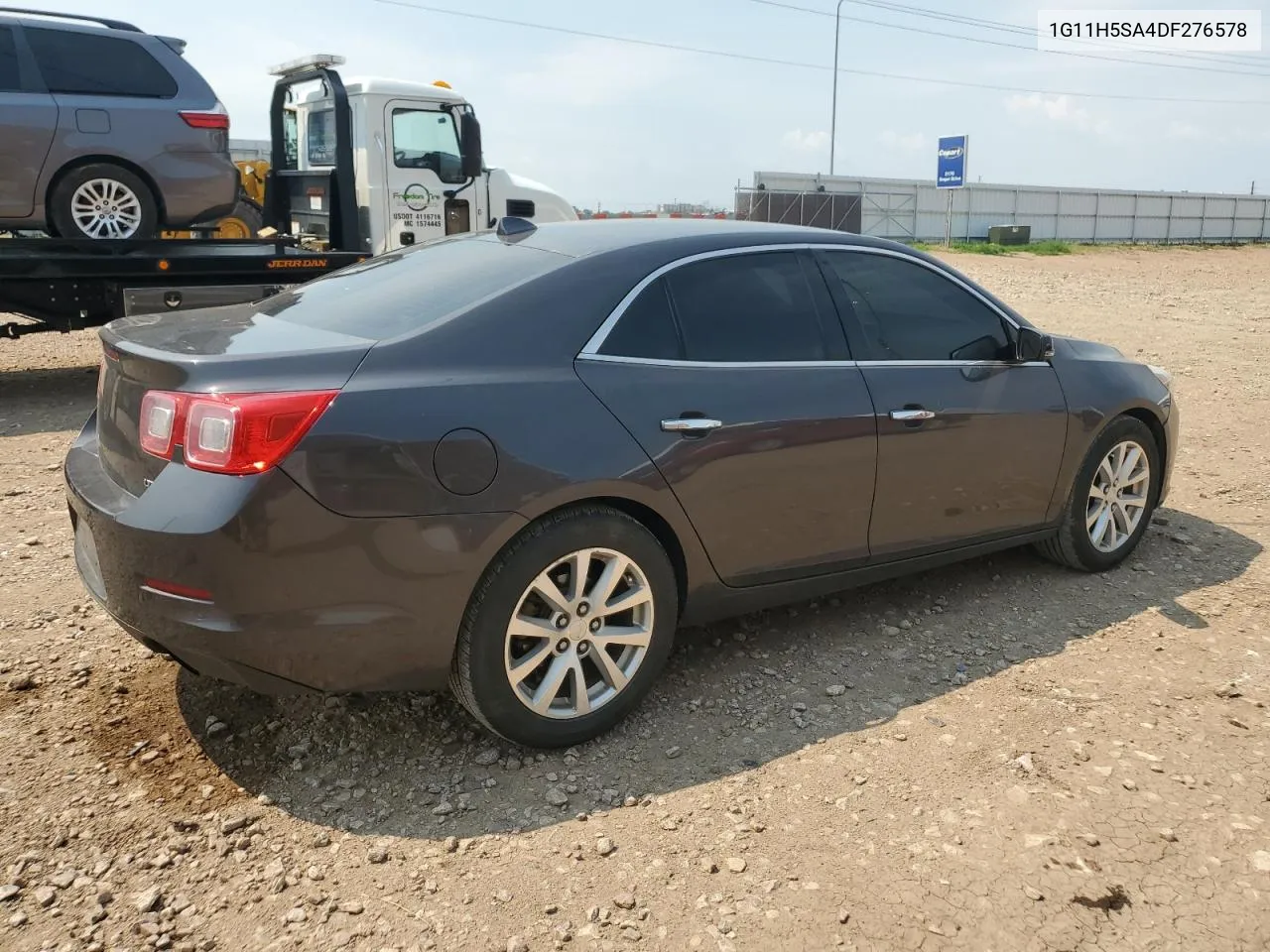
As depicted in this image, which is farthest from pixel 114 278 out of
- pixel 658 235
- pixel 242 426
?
pixel 242 426

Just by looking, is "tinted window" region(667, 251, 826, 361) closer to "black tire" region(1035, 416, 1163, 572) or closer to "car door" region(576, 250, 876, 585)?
"car door" region(576, 250, 876, 585)

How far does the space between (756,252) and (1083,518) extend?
2.08m

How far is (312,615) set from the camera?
9.14 ft

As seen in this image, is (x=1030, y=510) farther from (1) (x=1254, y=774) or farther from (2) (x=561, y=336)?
(2) (x=561, y=336)

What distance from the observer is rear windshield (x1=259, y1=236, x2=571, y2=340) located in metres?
3.22

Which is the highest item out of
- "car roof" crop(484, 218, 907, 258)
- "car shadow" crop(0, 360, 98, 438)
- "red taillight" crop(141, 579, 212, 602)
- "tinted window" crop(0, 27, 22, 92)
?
"tinted window" crop(0, 27, 22, 92)

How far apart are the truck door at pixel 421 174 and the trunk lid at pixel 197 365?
6776 millimetres

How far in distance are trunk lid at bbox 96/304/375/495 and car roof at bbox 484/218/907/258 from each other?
883 mm

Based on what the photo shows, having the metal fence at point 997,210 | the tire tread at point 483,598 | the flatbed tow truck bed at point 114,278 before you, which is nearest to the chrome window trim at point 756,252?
the tire tread at point 483,598

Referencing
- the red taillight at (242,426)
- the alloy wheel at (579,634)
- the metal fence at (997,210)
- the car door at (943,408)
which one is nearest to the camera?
the red taillight at (242,426)

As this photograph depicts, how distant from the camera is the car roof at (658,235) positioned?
11.8 feet

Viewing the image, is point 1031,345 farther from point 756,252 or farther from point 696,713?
point 696,713

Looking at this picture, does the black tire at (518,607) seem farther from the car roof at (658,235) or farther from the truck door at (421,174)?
the truck door at (421,174)

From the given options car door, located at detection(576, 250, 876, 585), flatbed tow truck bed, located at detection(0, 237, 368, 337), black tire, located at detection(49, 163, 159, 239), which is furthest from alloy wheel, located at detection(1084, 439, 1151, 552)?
black tire, located at detection(49, 163, 159, 239)
